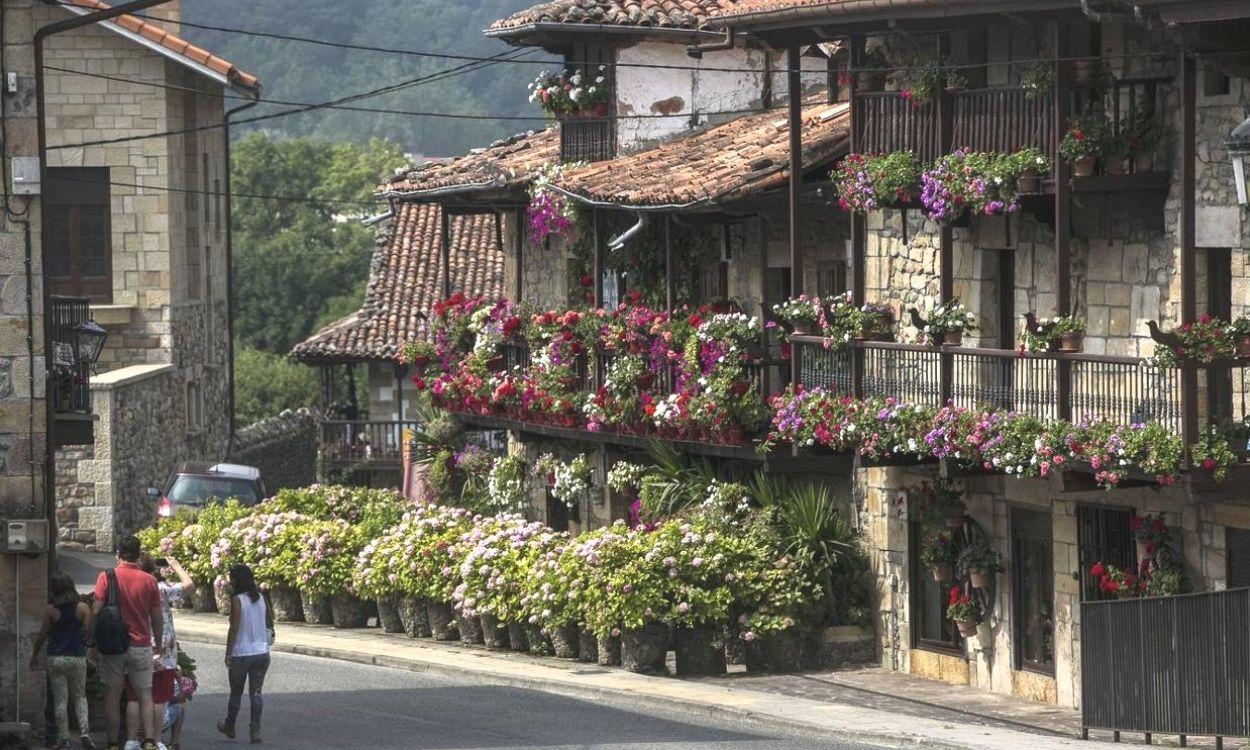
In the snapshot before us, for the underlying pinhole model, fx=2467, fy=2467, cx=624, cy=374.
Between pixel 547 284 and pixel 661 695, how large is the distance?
12.3m

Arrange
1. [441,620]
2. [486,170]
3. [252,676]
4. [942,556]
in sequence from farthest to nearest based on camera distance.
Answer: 1. [486,170]
2. [441,620]
3. [942,556]
4. [252,676]

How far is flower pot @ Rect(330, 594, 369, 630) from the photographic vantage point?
98.2 ft

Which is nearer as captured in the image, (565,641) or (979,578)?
(979,578)

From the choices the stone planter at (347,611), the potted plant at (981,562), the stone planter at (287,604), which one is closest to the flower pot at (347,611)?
the stone planter at (347,611)

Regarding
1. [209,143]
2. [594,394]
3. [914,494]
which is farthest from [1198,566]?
[209,143]

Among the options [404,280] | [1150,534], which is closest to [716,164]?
[1150,534]

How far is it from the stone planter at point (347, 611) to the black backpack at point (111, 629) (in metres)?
11.9

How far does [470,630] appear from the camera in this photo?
28.0 m

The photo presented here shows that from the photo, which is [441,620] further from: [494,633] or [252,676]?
[252,676]

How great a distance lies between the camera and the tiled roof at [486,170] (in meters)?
33.2

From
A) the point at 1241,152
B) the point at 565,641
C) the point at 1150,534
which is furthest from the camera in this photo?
the point at 565,641

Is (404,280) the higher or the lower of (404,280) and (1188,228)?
the higher

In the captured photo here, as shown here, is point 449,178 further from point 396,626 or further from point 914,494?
point 914,494

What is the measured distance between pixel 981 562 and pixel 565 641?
466 centimetres
